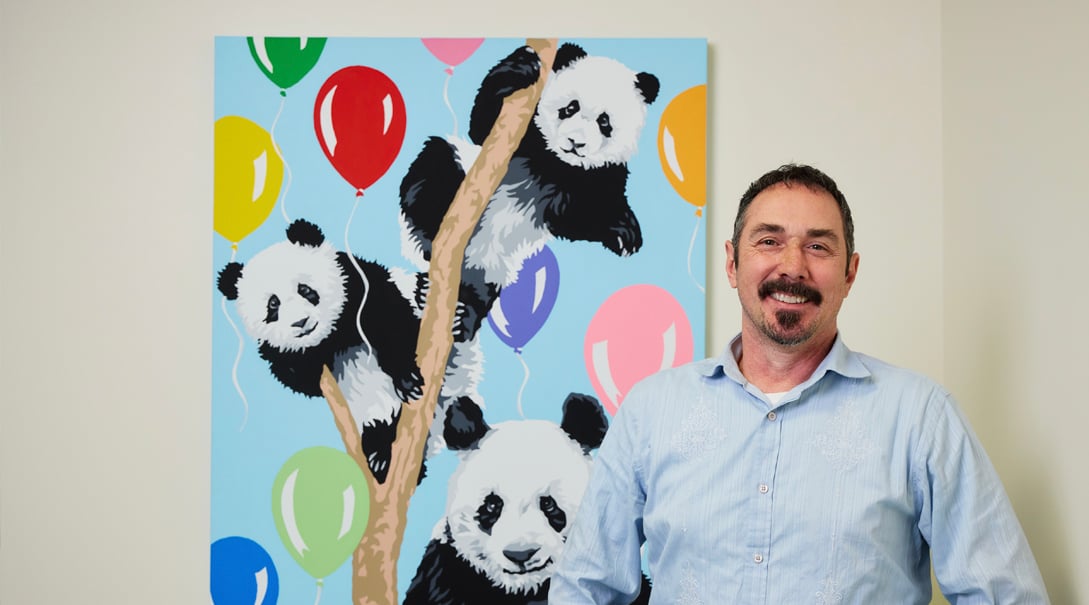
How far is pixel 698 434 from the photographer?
157 centimetres

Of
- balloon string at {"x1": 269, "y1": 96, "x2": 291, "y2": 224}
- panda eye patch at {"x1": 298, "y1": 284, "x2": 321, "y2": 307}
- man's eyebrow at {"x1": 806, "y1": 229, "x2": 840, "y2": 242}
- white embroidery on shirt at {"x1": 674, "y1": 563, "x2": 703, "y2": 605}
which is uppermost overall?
balloon string at {"x1": 269, "y1": 96, "x2": 291, "y2": 224}

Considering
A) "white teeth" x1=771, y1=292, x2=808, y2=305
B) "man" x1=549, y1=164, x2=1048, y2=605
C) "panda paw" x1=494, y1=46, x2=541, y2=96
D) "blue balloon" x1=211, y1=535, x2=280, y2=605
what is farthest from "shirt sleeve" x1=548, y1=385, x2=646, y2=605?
"panda paw" x1=494, y1=46, x2=541, y2=96

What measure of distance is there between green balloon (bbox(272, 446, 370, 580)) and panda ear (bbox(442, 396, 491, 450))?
214 mm

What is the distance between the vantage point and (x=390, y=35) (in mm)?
2029

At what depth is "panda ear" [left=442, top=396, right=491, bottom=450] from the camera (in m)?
1.95

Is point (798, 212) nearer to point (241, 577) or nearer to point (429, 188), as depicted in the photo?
point (429, 188)

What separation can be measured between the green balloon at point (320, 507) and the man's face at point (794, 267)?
0.96 m

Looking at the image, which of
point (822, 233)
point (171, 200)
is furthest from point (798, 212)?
point (171, 200)

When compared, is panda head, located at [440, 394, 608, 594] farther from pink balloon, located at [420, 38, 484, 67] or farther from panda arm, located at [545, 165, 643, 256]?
pink balloon, located at [420, 38, 484, 67]

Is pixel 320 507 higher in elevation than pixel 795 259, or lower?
lower

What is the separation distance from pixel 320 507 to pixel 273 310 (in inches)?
17.7

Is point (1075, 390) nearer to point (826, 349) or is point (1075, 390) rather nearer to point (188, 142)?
point (826, 349)

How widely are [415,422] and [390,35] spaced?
0.88 meters

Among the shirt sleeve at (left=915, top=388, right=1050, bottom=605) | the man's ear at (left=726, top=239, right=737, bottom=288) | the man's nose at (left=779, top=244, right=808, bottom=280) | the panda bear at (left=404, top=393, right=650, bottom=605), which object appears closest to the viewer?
the shirt sleeve at (left=915, top=388, right=1050, bottom=605)
